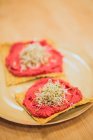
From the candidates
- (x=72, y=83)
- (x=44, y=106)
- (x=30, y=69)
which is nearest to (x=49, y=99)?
(x=44, y=106)

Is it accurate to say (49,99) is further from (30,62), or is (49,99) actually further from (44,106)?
(30,62)

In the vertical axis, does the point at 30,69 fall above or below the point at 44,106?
above

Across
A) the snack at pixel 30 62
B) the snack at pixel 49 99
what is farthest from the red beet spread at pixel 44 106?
the snack at pixel 30 62

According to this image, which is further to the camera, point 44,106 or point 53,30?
point 53,30

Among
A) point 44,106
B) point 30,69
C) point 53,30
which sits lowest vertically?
point 44,106

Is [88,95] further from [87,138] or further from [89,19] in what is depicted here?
[89,19]

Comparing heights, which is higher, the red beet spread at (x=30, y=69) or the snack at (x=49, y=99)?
the red beet spread at (x=30, y=69)

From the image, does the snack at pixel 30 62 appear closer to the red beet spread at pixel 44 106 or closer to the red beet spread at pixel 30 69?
the red beet spread at pixel 30 69

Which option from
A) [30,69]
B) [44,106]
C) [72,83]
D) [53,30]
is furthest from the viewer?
[53,30]
